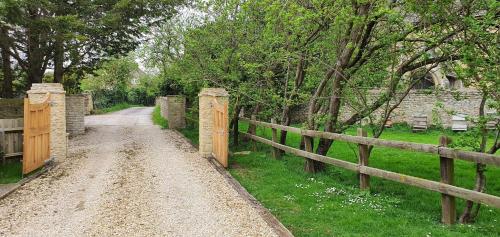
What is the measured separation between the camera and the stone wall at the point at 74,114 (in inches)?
715

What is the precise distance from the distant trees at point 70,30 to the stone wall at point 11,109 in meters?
1.71

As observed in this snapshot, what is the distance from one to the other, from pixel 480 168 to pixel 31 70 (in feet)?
50.2

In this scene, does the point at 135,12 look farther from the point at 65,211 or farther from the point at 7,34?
the point at 65,211

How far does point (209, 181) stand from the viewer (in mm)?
8766

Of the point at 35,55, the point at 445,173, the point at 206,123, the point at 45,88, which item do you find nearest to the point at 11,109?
the point at 35,55

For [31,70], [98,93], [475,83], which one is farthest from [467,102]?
[98,93]

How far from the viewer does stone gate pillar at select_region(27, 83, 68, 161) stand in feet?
36.0

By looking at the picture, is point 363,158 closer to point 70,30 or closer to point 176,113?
point 70,30

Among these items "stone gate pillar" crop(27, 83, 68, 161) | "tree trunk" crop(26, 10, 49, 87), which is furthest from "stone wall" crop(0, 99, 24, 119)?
"stone gate pillar" crop(27, 83, 68, 161)

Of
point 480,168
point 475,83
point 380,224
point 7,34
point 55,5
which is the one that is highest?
point 55,5

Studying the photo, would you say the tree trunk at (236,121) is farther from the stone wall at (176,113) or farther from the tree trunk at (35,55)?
the stone wall at (176,113)

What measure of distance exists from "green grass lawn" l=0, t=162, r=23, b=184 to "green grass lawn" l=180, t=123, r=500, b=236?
456 centimetres

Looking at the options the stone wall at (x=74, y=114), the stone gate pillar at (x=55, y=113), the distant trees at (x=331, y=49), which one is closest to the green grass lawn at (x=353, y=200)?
the distant trees at (x=331, y=49)

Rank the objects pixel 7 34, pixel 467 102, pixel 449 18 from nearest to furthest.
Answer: pixel 449 18, pixel 7 34, pixel 467 102
